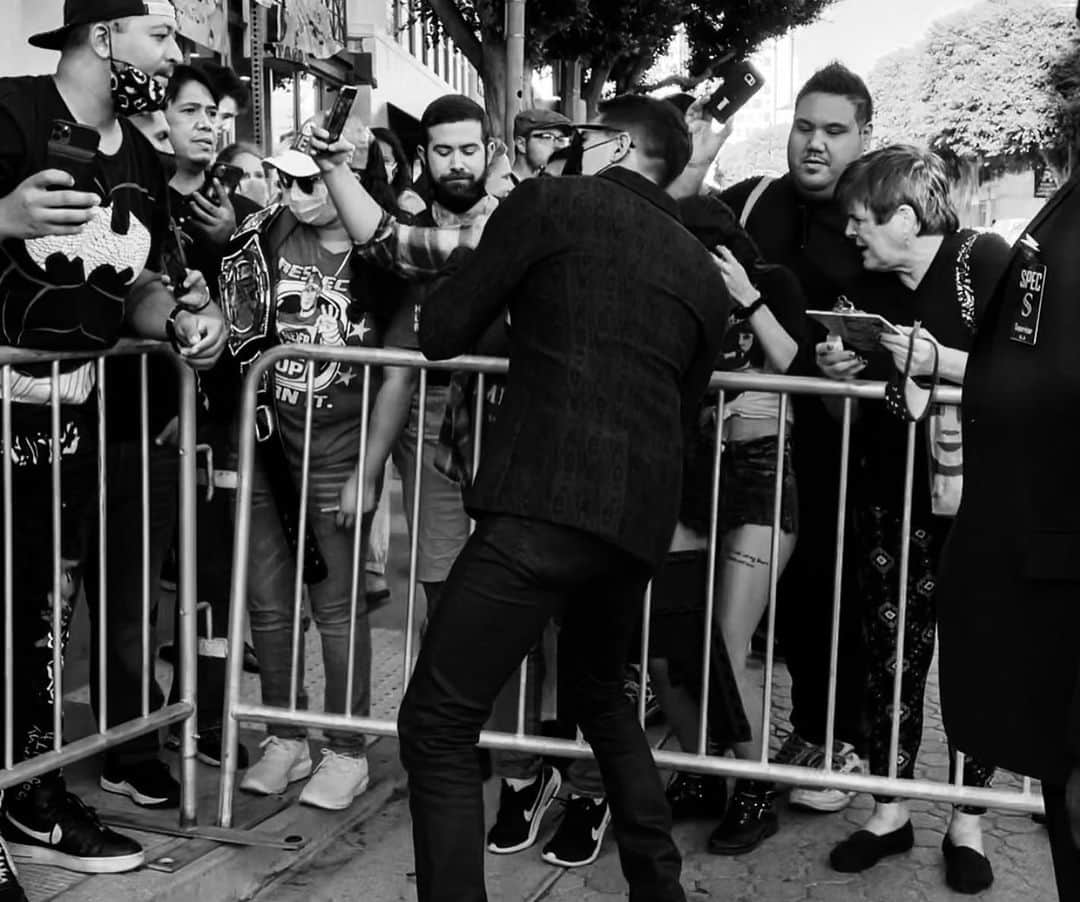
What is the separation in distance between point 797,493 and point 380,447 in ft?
4.36

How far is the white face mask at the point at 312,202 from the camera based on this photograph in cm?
432

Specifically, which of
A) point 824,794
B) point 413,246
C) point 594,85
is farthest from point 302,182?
point 594,85

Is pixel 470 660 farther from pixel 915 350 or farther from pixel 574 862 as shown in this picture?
pixel 915 350

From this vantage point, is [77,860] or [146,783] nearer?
[77,860]

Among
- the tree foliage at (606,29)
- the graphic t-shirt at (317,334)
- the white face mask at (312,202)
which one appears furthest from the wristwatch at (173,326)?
the tree foliage at (606,29)

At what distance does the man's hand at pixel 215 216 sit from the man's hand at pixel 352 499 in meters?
0.96

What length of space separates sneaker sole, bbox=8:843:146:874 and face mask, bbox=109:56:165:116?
1.95m

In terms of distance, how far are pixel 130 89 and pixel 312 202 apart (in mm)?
746

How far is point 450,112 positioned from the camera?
4.60 metres

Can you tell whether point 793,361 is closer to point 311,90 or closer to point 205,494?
point 205,494

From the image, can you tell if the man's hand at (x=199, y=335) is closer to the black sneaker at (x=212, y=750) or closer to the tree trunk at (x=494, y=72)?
the black sneaker at (x=212, y=750)

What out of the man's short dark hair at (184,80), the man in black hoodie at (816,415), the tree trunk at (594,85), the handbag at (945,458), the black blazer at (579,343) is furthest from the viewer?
the tree trunk at (594,85)

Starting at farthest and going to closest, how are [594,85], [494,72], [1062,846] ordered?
[594,85], [494,72], [1062,846]

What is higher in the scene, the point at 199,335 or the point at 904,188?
the point at 904,188
